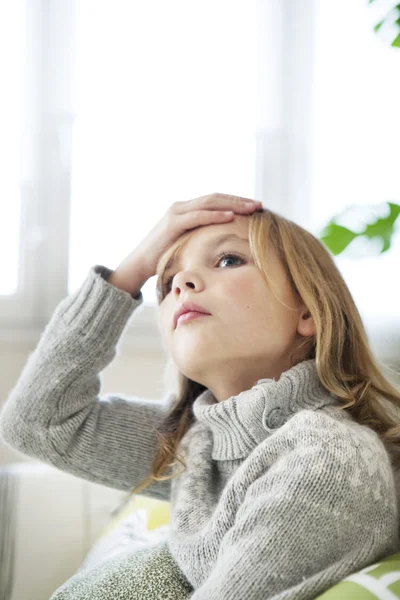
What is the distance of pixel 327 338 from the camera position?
37.6 inches

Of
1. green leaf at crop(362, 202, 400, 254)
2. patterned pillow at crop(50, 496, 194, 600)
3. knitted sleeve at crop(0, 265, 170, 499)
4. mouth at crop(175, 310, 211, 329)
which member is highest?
green leaf at crop(362, 202, 400, 254)

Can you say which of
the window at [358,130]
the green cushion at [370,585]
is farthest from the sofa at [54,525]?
the window at [358,130]

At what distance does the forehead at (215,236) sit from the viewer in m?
1.01

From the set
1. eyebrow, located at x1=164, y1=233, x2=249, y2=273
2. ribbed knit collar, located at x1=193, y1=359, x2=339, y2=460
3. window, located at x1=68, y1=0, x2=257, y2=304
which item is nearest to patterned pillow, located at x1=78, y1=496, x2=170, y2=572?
ribbed knit collar, located at x1=193, y1=359, x2=339, y2=460

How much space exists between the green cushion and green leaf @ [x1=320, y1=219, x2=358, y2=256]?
79 cm

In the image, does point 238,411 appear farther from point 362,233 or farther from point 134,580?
point 362,233

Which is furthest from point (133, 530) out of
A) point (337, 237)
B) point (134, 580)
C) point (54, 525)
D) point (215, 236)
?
point (337, 237)

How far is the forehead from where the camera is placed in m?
1.01

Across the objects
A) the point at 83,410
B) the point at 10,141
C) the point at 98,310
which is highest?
the point at 10,141

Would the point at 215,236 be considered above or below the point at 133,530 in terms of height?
above

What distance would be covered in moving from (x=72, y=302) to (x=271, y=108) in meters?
1.21

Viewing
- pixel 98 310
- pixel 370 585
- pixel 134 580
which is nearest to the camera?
pixel 370 585

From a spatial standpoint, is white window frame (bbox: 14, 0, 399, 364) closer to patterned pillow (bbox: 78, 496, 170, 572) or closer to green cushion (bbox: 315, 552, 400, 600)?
patterned pillow (bbox: 78, 496, 170, 572)

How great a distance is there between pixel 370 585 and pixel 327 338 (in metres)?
0.39
